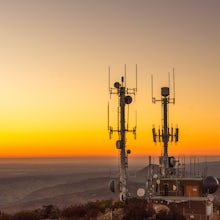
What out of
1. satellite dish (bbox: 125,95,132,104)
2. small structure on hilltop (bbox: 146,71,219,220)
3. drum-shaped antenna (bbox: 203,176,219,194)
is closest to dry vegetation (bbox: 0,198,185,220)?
small structure on hilltop (bbox: 146,71,219,220)

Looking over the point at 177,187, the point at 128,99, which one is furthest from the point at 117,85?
the point at 177,187

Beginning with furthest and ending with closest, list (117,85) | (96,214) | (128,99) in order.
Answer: (117,85)
(128,99)
(96,214)

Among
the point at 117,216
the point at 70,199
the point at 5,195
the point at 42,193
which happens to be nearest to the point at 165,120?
the point at 117,216

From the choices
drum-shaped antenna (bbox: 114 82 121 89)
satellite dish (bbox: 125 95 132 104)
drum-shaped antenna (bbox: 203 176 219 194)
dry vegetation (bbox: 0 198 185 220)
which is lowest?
dry vegetation (bbox: 0 198 185 220)

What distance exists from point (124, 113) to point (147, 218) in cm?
1323

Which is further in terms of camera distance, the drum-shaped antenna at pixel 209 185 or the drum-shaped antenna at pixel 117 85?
the drum-shaped antenna at pixel 117 85

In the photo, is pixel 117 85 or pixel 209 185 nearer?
pixel 209 185

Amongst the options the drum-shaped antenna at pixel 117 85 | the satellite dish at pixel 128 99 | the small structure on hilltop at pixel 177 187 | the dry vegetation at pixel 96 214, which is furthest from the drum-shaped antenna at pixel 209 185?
the drum-shaped antenna at pixel 117 85

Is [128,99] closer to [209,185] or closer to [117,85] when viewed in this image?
[117,85]

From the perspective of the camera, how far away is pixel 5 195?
19738 centimetres

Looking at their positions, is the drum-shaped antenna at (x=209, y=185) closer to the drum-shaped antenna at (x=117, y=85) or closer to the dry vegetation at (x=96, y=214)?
the dry vegetation at (x=96, y=214)

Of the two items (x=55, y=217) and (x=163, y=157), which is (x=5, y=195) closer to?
(x=163, y=157)

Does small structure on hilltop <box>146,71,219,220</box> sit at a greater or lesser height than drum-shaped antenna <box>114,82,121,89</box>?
lesser

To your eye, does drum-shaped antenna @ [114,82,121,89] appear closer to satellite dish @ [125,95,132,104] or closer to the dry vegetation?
satellite dish @ [125,95,132,104]
